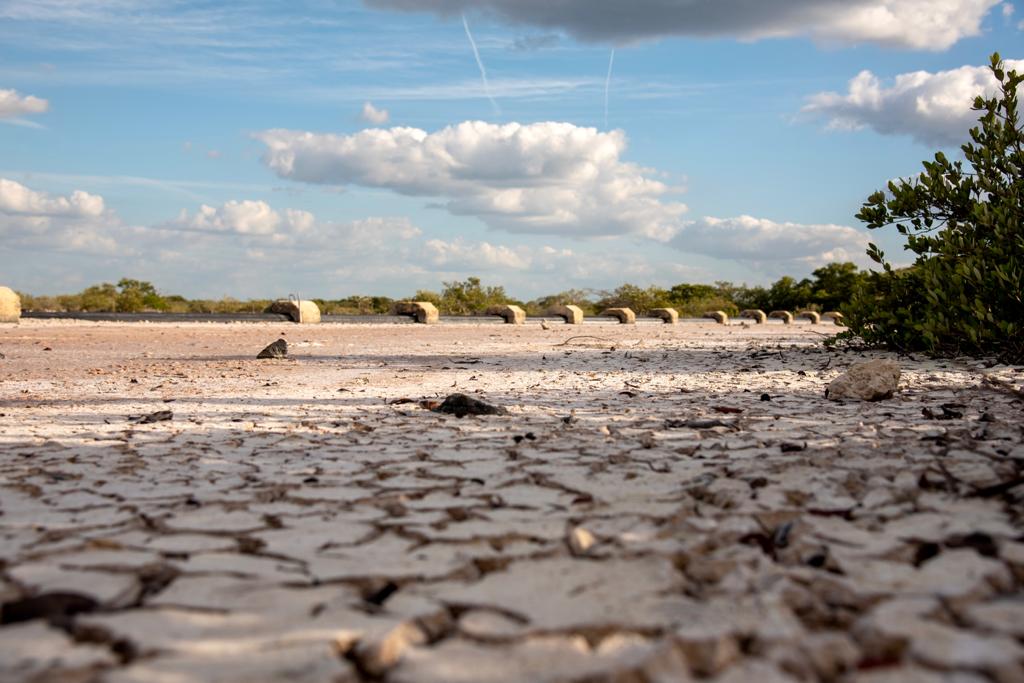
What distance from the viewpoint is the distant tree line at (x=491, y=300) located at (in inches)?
1132

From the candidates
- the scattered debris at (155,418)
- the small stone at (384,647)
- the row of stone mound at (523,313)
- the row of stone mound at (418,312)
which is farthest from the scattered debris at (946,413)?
the row of stone mound at (523,313)

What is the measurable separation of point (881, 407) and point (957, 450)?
1765mm

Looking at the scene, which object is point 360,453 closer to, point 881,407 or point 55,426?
point 55,426

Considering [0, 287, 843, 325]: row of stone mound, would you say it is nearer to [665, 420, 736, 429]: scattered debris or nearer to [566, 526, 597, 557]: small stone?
[665, 420, 736, 429]: scattered debris

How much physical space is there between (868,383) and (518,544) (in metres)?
4.11

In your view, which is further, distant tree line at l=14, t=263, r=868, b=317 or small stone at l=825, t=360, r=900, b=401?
distant tree line at l=14, t=263, r=868, b=317

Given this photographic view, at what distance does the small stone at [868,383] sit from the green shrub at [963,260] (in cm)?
213

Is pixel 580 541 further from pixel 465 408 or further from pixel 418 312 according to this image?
pixel 418 312

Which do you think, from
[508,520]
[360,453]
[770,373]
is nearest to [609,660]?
[508,520]

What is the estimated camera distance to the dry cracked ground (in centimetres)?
165

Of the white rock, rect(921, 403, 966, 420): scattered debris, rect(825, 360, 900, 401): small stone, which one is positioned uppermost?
rect(825, 360, 900, 401): small stone

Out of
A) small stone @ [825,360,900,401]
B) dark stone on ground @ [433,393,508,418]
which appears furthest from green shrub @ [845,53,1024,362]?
dark stone on ground @ [433,393,508,418]

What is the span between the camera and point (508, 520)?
8.70ft

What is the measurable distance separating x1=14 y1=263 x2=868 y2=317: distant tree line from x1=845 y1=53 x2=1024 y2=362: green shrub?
44.6ft
